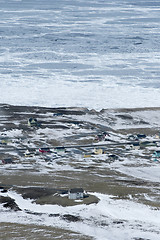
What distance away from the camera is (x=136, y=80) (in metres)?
41.0

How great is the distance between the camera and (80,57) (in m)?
48.9

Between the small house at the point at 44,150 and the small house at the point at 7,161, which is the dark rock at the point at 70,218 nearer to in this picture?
the small house at the point at 7,161

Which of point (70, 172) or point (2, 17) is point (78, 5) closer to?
point (2, 17)

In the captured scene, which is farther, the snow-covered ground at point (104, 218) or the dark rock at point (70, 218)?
the dark rock at point (70, 218)

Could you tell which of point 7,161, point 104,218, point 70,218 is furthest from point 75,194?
point 7,161

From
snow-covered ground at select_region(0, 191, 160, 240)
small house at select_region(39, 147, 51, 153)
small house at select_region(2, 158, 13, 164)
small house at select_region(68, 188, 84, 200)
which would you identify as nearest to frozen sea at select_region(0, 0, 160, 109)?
small house at select_region(39, 147, 51, 153)

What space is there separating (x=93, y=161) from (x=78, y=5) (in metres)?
67.3

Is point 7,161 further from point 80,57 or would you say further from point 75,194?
point 80,57

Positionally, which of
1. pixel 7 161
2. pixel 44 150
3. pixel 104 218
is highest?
pixel 44 150

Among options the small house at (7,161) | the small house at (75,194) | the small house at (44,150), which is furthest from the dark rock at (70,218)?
the small house at (44,150)

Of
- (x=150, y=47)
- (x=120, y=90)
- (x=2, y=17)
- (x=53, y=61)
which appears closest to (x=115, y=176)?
(x=120, y=90)

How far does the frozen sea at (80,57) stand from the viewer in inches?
1459

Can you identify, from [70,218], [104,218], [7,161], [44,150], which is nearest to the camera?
[70,218]

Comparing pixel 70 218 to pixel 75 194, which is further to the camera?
pixel 75 194
